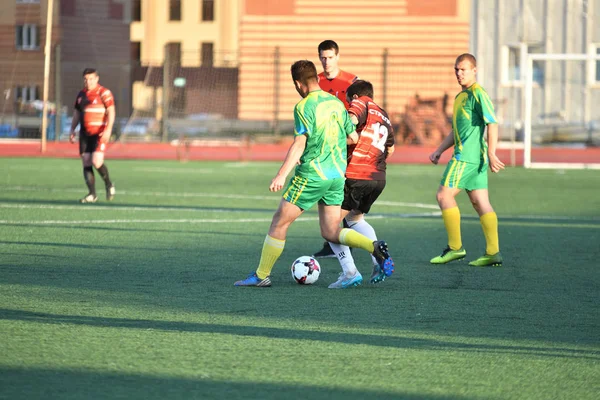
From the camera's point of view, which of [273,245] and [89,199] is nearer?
[273,245]

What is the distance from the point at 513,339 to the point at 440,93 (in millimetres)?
32182

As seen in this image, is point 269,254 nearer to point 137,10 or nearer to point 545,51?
point 545,51

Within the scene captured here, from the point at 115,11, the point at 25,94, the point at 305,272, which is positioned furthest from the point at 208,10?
the point at 305,272

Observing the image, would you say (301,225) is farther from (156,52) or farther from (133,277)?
(156,52)

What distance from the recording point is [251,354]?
5.58m

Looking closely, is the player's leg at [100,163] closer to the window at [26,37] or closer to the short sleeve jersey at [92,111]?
the short sleeve jersey at [92,111]

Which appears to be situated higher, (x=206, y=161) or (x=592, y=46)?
(x=592, y=46)

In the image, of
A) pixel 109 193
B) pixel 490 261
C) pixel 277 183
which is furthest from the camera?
pixel 109 193

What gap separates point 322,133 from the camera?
299 inches

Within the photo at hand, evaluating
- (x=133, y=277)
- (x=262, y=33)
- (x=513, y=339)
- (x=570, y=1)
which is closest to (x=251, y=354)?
(x=513, y=339)

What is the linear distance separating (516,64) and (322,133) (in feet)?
106

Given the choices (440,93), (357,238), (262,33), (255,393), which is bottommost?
(255,393)

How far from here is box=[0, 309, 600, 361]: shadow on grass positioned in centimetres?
582

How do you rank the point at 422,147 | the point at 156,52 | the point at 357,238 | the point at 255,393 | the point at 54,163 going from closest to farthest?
the point at 255,393
the point at 357,238
the point at 54,163
the point at 422,147
the point at 156,52
